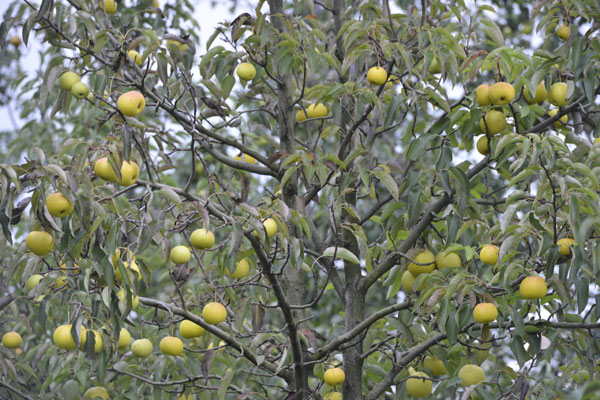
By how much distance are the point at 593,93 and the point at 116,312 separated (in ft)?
5.62

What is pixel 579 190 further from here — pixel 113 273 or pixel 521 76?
pixel 113 273

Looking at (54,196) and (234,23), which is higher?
Result: (234,23)

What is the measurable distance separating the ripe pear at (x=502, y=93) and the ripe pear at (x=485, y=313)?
69 cm

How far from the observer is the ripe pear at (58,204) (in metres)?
2.17

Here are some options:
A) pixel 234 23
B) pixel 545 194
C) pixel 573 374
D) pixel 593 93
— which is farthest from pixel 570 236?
pixel 234 23

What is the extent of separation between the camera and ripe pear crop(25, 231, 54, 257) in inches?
88.7

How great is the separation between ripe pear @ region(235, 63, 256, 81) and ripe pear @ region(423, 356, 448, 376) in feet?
4.52

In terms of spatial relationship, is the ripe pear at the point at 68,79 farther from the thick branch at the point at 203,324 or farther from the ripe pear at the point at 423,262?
the ripe pear at the point at 423,262

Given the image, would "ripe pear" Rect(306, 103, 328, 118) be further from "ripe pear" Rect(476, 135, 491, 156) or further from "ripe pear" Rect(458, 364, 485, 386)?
"ripe pear" Rect(458, 364, 485, 386)

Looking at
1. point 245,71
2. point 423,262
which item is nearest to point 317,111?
point 245,71

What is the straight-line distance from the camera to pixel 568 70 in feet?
9.23

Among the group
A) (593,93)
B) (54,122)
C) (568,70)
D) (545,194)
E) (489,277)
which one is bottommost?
(489,277)

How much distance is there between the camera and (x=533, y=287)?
2389 mm

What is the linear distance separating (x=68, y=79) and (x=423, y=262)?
1.45 meters
